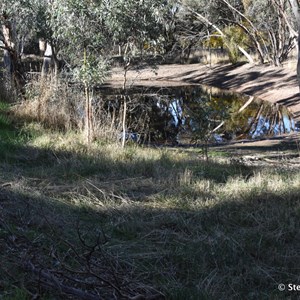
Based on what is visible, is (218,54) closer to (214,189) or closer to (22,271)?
(214,189)

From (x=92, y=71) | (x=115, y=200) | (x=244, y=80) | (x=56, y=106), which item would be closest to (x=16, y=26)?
(x=56, y=106)

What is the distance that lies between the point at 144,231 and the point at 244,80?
96.7 ft

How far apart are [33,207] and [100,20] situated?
636 centimetres

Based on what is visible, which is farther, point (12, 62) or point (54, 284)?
point (12, 62)

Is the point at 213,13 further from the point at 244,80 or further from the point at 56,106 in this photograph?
the point at 56,106

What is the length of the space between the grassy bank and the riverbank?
15.8 m

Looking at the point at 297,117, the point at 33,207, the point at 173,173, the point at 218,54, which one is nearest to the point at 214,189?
the point at 173,173

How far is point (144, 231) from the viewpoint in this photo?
5879mm

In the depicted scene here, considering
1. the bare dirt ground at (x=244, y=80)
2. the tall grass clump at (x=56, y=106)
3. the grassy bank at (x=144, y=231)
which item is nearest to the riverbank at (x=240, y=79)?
the bare dirt ground at (x=244, y=80)

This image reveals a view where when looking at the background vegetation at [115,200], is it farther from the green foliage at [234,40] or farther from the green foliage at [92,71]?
the green foliage at [234,40]

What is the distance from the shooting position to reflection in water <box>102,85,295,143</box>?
542 inches

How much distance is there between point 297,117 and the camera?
2222cm

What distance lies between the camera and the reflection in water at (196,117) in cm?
1376

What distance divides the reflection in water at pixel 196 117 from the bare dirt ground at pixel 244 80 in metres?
0.95
